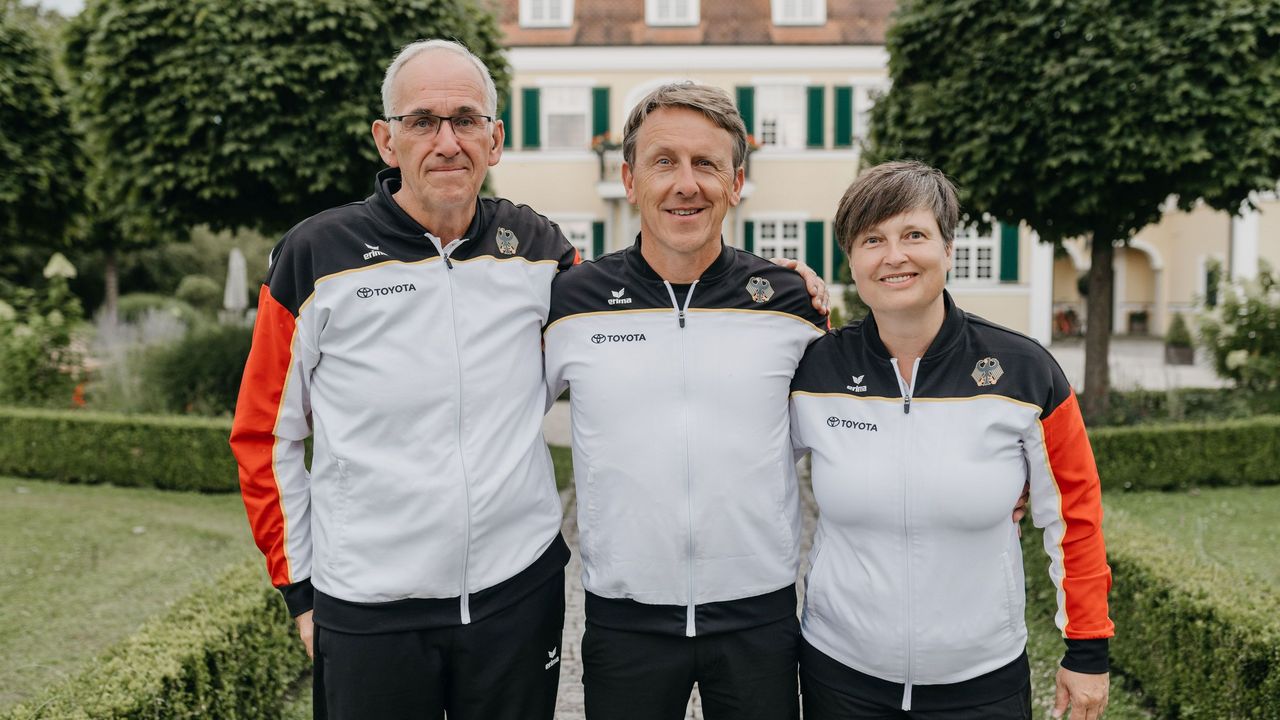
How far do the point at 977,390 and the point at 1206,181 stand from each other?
21.6 ft

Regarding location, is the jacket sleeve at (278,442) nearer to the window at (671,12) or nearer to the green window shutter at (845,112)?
the green window shutter at (845,112)

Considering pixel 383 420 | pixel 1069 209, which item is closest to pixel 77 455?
pixel 383 420

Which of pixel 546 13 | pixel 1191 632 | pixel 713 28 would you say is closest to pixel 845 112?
pixel 713 28

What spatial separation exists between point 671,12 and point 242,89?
1550cm

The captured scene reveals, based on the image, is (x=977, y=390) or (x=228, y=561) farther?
(x=228, y=561)

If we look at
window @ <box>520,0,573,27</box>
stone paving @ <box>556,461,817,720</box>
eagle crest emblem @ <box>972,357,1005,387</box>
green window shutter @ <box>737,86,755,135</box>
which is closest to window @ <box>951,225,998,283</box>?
green window shutter @ <box>737,86,755,135</box>

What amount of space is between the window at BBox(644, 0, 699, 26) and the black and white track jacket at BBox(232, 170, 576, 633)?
20457 mm

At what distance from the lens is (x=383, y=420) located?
2.31 m

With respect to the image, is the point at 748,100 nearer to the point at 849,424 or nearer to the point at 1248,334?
the point at 1248,334

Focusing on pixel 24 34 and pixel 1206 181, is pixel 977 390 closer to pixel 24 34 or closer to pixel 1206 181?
pixel 1206 181

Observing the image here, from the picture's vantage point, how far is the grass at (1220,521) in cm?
568

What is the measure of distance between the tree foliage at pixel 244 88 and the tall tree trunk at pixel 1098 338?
662 cm

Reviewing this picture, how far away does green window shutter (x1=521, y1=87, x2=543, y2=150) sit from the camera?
2050 centimetres

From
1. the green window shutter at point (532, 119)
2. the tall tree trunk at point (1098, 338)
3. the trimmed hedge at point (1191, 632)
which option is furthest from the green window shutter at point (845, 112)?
the trimmed hedge at point (1191, 632)
